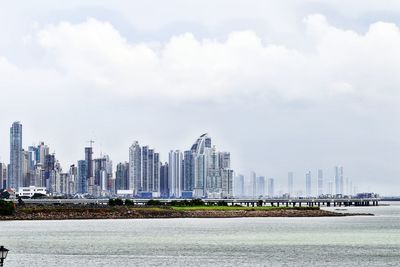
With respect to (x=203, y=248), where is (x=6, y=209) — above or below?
above

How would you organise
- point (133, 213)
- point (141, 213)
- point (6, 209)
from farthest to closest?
point (141, 213)
point (133, 213)
point (6, 209)

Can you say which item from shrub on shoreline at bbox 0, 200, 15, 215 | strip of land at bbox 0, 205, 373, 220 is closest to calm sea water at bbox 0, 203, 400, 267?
shrub on shoreline at bbox 0, 200, 15, 215

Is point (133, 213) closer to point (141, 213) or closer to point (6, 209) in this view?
point (141, 213)

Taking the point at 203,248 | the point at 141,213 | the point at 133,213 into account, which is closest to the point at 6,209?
the point at 133,213

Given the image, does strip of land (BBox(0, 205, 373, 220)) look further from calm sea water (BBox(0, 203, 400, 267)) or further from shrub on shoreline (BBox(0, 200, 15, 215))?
calm sea water (BBox(0, 203, 400, 267))

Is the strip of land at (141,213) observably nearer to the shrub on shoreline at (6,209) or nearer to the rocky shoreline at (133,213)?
the rocky shoreline at (133,213)

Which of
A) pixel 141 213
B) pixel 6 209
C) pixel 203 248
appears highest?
pixel 6 209

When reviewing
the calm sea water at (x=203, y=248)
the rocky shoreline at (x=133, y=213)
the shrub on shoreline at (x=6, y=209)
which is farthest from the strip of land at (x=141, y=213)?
the calm sea water at (x=203, y=248)

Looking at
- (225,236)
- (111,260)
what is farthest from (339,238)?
(111,260)

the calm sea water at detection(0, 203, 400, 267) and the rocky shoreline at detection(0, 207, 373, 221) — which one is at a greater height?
the rocky shoreline at detection(0, 207, 373, 221)

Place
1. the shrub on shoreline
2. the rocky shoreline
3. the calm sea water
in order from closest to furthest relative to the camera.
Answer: the calm sea water → the shrub on shoreline → the rocky shoreline

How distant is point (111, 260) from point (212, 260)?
8120 mm

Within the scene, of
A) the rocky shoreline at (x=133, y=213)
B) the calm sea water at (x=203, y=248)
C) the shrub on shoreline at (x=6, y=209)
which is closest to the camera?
the calm sea water at (x=203, y=248)

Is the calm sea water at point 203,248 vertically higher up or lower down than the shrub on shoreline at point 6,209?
lower down
